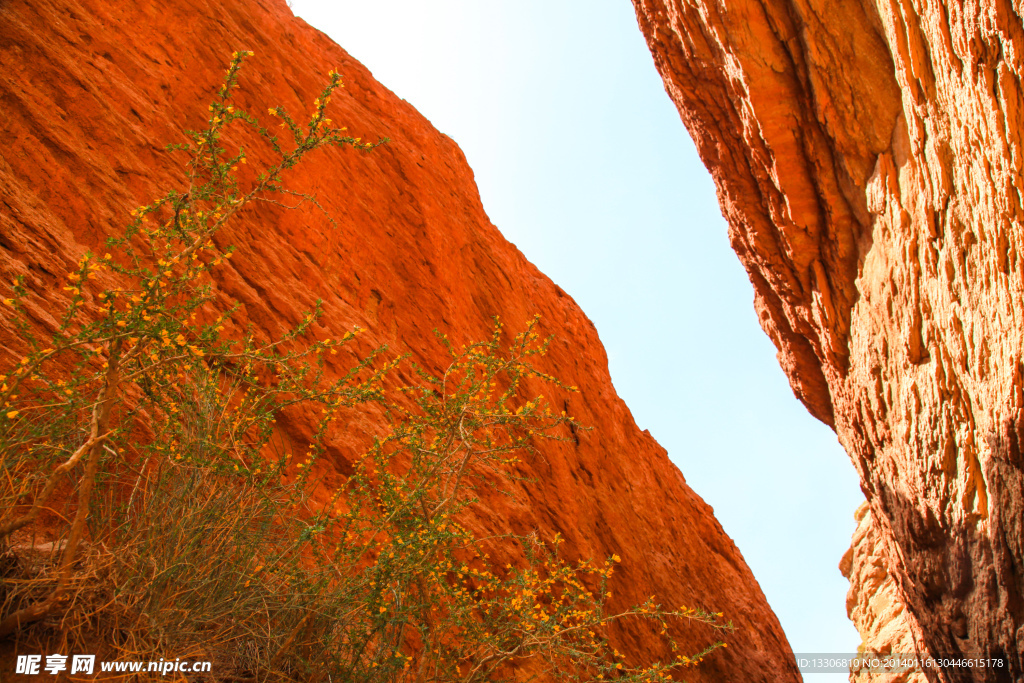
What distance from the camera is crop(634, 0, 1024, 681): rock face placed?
691 centimetres

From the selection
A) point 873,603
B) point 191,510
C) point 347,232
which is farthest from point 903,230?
point 873,603

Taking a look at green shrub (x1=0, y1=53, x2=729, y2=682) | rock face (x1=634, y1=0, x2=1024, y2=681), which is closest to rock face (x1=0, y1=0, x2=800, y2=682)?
green shrub (x1=0, y1=53, x2=729, y2=682)

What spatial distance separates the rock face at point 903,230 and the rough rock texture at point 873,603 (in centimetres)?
717

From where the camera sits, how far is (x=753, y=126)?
11.4 m

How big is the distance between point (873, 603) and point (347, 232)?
70.7 feet

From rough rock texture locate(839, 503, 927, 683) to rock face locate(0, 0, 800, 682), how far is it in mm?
5739

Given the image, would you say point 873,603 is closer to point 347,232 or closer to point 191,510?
point 347,232

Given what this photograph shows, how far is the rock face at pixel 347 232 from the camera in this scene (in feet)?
21.6

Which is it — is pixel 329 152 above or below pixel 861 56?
above

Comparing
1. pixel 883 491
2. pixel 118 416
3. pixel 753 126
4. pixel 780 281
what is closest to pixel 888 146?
pixel 753 126

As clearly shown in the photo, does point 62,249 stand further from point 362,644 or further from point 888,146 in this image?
point 888,146

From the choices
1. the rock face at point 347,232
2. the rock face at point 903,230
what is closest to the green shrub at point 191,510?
the rock face at point 347,232

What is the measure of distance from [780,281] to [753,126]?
351 centimetres

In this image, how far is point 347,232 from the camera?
10367 mm
